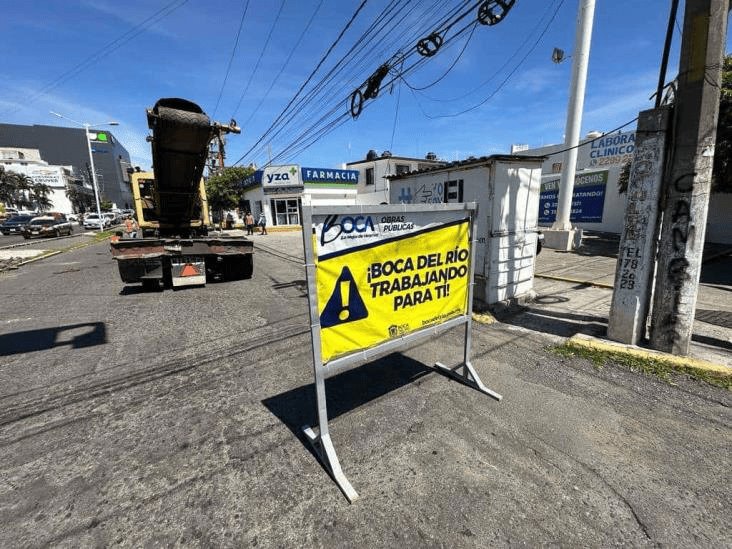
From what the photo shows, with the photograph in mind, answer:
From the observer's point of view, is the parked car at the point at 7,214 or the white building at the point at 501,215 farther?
the parked car at the point at 7,214

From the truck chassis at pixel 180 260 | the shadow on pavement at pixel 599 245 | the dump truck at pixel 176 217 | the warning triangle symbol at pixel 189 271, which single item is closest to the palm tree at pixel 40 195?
the dump truck at pixel 176 217

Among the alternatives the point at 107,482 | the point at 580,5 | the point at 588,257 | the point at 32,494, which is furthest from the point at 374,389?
the point at 580,5

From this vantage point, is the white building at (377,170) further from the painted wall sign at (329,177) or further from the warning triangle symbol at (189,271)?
the warning triangle symbol at (189,271)

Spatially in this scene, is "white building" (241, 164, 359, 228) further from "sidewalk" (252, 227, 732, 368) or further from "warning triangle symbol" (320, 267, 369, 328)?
"warning triangle symbol" (320, 267, 369, 328)

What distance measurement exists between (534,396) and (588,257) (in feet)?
36.9

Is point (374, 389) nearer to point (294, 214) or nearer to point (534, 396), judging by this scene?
point (534, 396)

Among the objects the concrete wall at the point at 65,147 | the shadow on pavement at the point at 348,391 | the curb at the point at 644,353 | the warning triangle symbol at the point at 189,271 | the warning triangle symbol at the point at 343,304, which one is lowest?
the shadow on pavement at the point at 348,391

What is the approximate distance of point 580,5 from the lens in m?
12.2

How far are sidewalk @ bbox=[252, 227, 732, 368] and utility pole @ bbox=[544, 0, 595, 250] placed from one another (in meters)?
2.48

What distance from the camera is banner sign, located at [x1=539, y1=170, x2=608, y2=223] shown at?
19.2m

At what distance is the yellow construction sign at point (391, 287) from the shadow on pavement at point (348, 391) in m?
0.92

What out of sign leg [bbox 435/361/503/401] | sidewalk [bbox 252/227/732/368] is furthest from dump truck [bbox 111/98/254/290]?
sidewalk [bbox 252/227/732/368]

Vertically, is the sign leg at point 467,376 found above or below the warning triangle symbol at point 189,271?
below

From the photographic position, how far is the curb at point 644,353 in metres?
3.90
